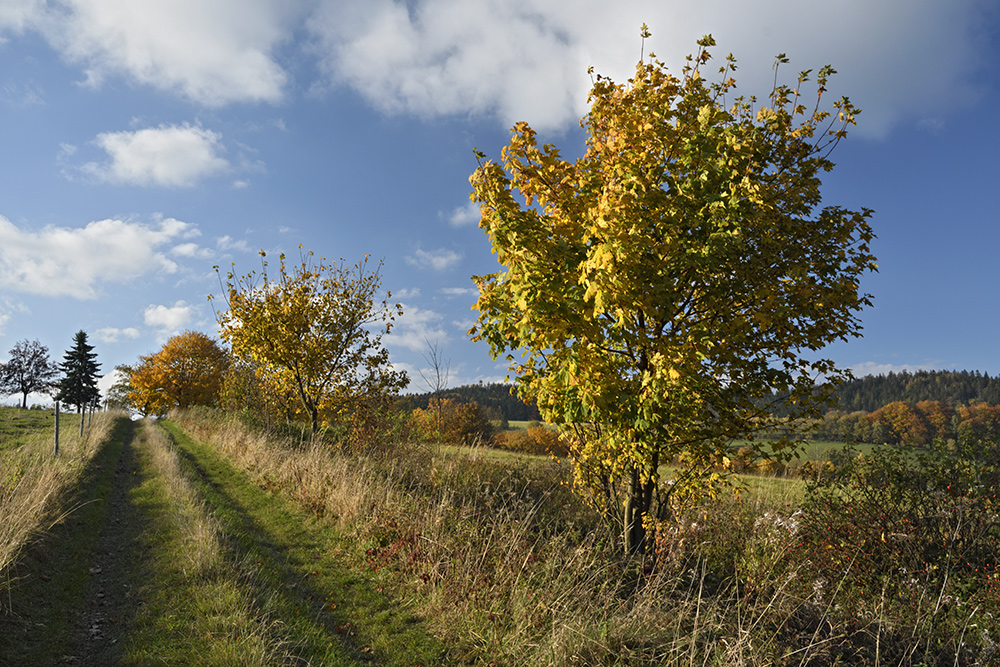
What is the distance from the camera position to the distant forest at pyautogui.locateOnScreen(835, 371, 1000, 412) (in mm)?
63500

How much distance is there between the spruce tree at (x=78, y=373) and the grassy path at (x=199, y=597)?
212 ft

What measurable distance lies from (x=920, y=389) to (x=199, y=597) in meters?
90.8

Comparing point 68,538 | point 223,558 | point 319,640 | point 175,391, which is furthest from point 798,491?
point 175,391

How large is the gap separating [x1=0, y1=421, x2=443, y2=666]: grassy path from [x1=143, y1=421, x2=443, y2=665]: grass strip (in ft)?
0.06

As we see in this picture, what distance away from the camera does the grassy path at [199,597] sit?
498 cm

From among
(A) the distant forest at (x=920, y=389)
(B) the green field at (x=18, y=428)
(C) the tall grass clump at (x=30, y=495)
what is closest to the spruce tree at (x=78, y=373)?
(B) the green field at (x=18, y=428)

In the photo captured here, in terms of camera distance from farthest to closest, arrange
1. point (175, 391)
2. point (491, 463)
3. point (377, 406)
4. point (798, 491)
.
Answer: point (175, 391) → point (377, 406) → point (491, 463) → point (798, 491)

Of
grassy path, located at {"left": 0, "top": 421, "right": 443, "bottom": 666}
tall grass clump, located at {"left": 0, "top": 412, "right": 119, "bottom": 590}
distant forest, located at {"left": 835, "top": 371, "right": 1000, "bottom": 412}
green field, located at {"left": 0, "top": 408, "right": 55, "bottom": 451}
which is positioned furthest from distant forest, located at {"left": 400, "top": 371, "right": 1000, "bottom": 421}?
grassy path, located at {"left": 0, "top": 421, "right": 443, "bottom": 666}

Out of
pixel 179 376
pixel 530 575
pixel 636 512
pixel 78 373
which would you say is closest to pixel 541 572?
pixel 530 575

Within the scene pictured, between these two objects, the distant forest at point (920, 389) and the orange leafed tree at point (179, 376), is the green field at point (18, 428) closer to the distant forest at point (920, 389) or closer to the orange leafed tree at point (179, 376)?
the orange leafed tree at point (179, 376)

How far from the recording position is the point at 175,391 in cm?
4566

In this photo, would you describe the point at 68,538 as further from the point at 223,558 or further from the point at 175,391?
the point at 175,391

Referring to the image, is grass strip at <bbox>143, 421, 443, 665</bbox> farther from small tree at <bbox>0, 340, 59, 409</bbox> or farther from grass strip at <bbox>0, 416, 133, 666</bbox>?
small tree at <bbox>0, 340, 59, 409</bbox>

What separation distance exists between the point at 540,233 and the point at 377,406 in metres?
11.3
